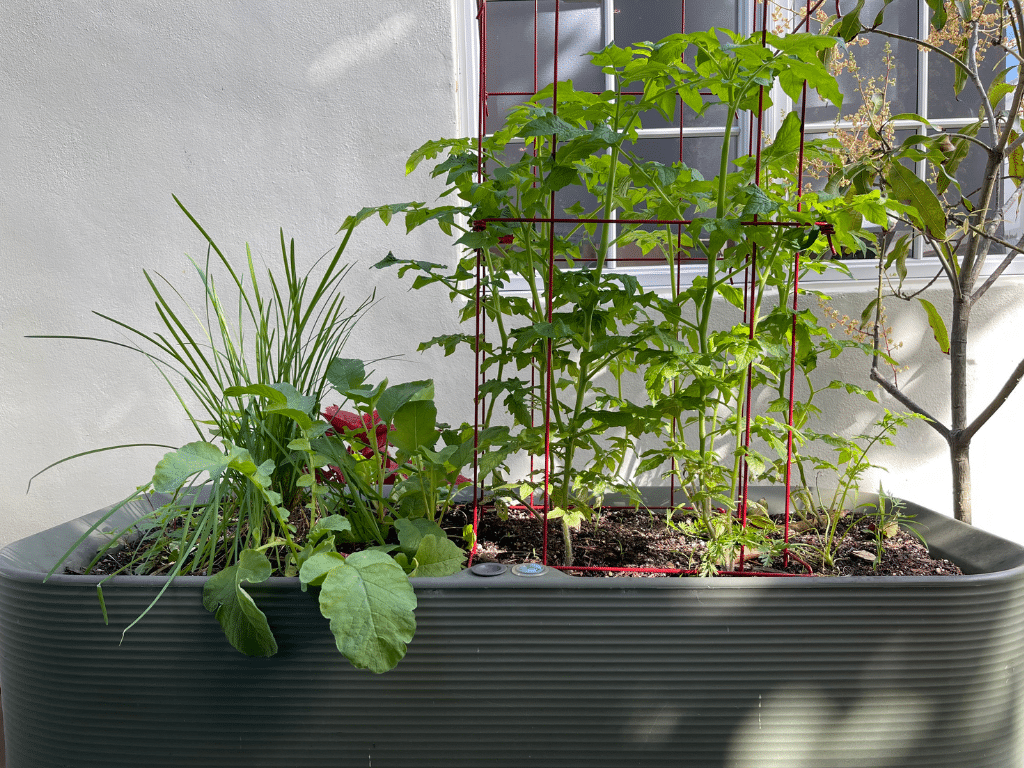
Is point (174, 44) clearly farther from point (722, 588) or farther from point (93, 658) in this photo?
point (722, 588)

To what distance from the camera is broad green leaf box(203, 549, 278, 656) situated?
2.52ft

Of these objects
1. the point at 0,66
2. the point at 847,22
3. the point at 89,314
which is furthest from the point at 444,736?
the point at 0,66

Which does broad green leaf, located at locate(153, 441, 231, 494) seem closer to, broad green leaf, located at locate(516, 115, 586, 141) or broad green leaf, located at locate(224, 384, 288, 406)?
broad green leaf, located at locate(224, 384, 288, 406)

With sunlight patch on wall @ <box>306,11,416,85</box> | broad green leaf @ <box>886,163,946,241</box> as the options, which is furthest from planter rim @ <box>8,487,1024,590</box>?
sunlight patch on wall @ <box>306,11,416,85</box>

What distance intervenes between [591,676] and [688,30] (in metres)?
1.74

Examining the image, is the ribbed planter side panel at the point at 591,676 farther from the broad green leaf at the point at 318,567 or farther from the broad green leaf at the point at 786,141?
the broad green leaf at the point at 786,141

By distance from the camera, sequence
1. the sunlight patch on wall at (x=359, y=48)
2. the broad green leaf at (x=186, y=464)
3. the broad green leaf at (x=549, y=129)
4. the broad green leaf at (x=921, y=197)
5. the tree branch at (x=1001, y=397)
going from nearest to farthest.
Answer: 1. the broad green leaf at (x=186, y=464)
2. the broad green leaf at (x=549, y=129)
3. the broad green leaf at (x=921, y=197)
4. the tree branch at (x=1001, y=397)
5. the sunlight patch on wall at (x=359, y=48)

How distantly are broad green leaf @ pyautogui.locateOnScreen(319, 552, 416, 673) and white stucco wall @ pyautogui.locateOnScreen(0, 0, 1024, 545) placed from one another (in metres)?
1.12

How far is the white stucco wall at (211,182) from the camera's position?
1821mm

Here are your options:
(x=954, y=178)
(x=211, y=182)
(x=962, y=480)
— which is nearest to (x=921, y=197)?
(x=954, y=178)

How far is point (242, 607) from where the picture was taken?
768 millimetres

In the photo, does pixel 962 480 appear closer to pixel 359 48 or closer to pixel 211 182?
pixel 359 48

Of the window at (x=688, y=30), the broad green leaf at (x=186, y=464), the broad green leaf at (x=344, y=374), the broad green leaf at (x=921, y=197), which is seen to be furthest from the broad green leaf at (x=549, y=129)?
the window at (x=688, y=30)

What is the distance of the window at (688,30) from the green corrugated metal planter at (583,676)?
1.22 m
